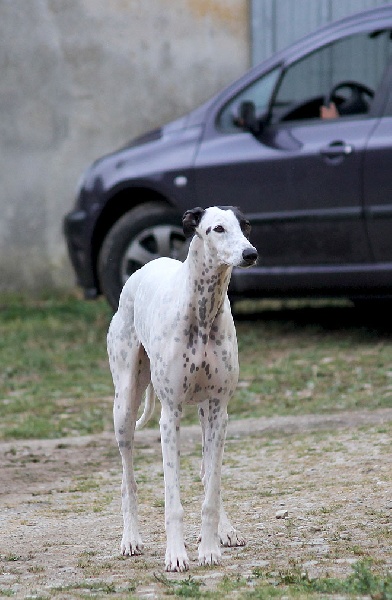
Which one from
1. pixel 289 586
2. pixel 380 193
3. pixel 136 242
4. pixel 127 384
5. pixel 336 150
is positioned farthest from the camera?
pixel 136 242

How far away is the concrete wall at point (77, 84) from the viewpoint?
502 inches

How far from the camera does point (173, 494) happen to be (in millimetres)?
4559

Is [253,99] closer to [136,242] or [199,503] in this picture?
[136,242]

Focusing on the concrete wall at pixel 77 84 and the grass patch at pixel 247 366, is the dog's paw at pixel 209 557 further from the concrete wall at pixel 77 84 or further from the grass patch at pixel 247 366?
the concrete wall at pixel 77 84

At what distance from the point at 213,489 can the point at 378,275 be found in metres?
4.44

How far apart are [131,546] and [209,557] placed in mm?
384

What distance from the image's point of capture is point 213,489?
457 centimetres

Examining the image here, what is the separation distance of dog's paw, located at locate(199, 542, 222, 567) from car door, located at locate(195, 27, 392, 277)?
457cm

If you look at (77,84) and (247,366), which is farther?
(77,84)

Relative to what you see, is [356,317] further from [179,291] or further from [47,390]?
[179,291]

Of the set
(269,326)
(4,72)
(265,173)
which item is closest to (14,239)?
(4,72)

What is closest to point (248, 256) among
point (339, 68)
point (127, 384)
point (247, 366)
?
point (127, 384)

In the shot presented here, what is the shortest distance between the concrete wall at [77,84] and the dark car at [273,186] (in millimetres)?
2916

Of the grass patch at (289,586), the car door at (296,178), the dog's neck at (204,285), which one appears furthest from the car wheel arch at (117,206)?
the grass patch at (289,586)
